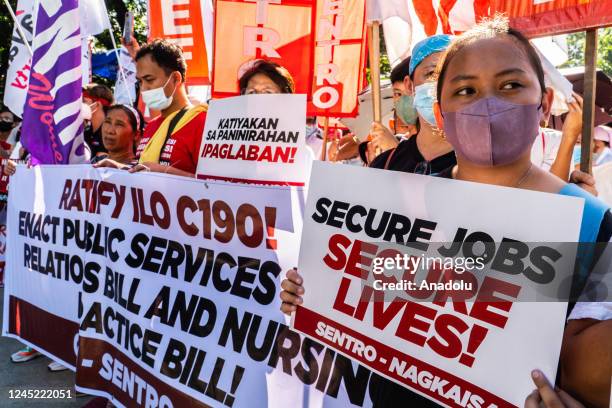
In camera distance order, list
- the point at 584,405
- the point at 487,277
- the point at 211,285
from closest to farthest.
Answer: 1. the point at 584,405
2. the point at 487,277
3. the point at 211,285

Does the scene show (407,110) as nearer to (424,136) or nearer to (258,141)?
(424,136)

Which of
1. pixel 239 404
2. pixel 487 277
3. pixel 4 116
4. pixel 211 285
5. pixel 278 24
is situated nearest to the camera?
pixel 487 277

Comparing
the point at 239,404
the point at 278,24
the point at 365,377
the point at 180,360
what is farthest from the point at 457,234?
the point at 278,24

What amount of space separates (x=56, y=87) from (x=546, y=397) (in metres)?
3.86

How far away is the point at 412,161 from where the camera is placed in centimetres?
205

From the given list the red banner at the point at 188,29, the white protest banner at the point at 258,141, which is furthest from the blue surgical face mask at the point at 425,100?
the red banner at the point at 188,29

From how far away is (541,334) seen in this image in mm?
1096

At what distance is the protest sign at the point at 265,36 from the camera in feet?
12.6

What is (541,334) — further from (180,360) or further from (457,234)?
(180,360)

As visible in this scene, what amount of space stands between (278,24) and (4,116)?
5.43 metres

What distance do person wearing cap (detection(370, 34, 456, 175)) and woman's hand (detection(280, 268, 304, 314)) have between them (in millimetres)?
638

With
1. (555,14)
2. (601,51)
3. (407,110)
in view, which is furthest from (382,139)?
(601,51)

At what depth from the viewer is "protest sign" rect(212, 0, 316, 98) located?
3844mm

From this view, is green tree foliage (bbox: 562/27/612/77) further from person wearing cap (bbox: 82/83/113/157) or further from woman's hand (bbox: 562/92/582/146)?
woman's hand (bbox: 562/92/582/146)
